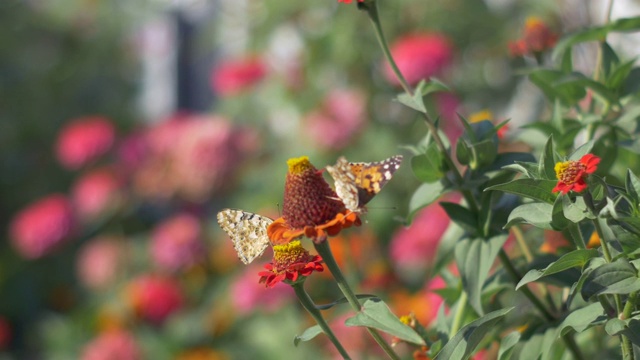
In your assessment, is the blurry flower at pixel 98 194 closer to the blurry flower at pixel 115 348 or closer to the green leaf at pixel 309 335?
the blurry flower at pixel 115 348

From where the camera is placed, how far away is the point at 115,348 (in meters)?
1.73

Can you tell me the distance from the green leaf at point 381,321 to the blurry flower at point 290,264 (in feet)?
0.13

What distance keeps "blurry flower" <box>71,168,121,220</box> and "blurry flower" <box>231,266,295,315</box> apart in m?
0.54

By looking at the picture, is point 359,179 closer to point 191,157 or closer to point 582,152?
point 582,152

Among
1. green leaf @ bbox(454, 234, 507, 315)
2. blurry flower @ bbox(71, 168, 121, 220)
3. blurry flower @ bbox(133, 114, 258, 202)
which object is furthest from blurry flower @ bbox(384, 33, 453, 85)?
green leaf @ bbox(454, 234, 507, 315)

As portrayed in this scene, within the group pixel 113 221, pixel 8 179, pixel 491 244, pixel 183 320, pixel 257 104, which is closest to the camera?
A: pixel 491 244

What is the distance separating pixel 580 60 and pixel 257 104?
69cm

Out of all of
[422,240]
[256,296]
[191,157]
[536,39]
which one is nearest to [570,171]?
[536,39]

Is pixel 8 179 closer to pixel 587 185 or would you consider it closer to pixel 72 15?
pixel 72 15

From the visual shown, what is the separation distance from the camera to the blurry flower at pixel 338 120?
5.70 feet

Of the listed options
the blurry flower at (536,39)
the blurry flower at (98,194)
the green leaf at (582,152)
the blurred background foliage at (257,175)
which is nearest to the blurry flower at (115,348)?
the blurred background foliage at (257,175)

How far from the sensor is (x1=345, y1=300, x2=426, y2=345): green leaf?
509 mm

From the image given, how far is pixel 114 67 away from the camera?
3.31m

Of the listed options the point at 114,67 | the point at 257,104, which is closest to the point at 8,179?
the point at 114,67
